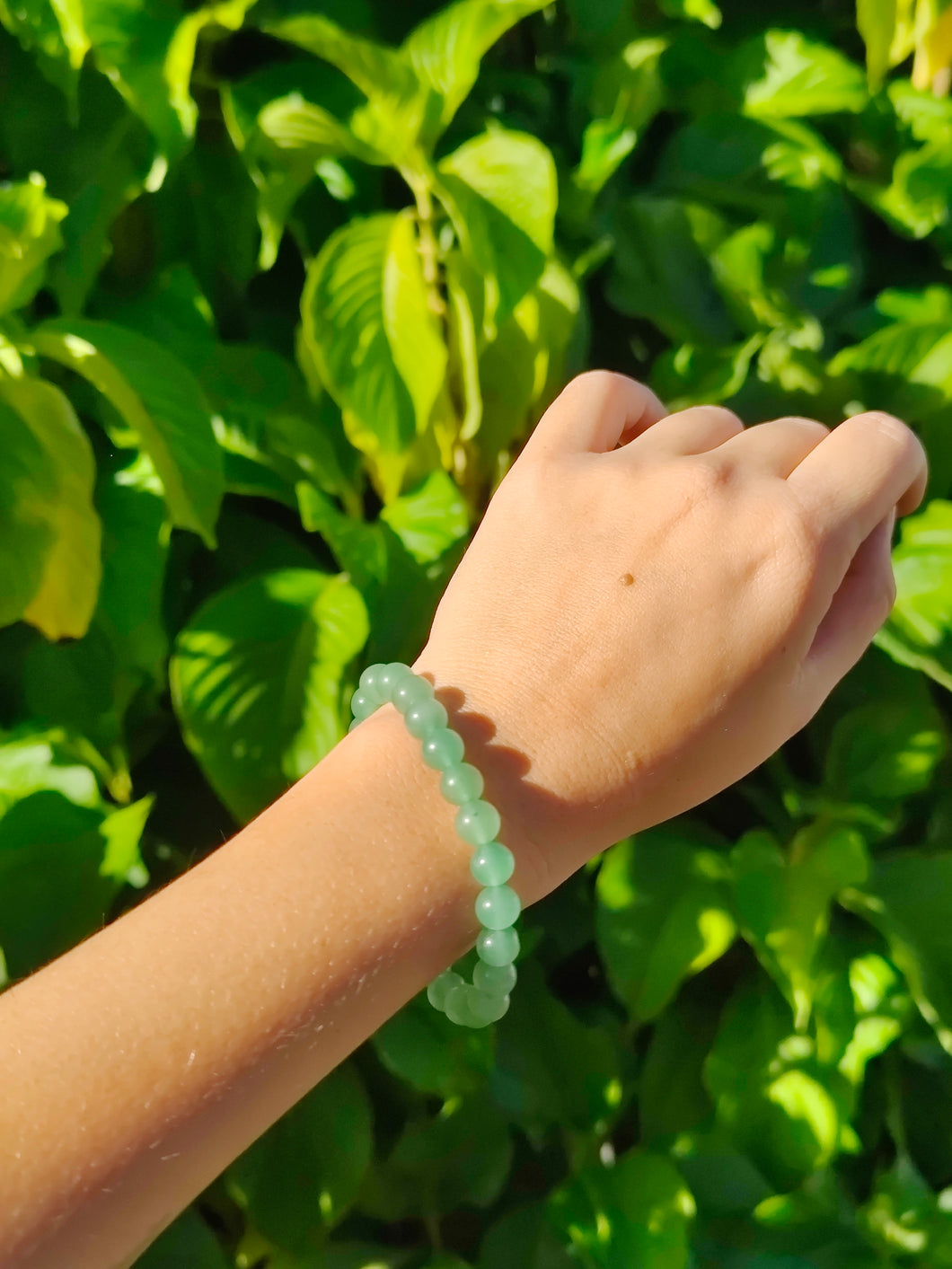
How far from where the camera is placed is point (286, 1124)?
656 mm

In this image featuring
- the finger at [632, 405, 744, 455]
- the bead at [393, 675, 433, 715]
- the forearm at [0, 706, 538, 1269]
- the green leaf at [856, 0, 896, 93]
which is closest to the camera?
the forearm at [0, 706, 538, 1269]

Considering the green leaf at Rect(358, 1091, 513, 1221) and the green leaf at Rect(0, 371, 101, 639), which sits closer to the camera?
the green leaf at Rect(0, 371, 101, 639)

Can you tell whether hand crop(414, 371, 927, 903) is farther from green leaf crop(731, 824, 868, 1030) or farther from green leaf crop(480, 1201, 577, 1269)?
green leaf crop(480, 1201, 577, 1269)

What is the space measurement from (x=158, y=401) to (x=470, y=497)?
0.20 metres

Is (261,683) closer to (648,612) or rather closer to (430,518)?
(430,518)

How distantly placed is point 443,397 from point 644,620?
0.21 m

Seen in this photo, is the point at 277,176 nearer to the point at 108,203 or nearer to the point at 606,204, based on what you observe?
the point at 108,203

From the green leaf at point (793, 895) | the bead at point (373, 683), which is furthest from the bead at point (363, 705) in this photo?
the green leaf at point (793, 895)

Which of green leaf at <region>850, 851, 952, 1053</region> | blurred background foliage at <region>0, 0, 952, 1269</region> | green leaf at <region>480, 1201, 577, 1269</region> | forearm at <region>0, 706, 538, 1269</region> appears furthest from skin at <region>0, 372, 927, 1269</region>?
green leaf at <region>480, 1201, 577, 1269</region>

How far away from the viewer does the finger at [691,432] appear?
21.9 inches

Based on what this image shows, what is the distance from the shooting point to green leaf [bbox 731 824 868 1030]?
65 cm

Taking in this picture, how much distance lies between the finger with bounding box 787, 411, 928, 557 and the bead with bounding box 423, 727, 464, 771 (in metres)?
0.21

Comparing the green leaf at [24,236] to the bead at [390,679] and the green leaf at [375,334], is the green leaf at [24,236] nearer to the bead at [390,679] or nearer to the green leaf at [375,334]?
the green leaf at [375,334]

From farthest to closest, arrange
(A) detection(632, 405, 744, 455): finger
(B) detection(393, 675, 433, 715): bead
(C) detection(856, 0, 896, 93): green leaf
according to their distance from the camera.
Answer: (C) detection(856, 0, 896, 93): green leaf, (A) detection(632, 405, 744, 455): finger, (B) detection(393, 675, 433, 715): bead
